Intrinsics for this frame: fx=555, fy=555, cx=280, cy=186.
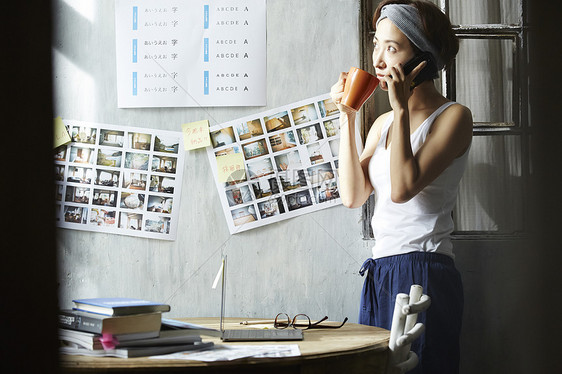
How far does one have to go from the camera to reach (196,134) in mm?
2125

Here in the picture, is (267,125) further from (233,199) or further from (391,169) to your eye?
(391,169)

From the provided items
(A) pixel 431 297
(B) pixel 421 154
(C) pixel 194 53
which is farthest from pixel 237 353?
(C) pixel 194 53

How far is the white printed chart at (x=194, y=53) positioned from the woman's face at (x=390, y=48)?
0.52 meters

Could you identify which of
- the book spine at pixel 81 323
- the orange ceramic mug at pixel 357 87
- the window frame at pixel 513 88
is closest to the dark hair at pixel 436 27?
the orange ceramic mug at pixel 357 87

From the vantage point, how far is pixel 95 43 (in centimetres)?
217

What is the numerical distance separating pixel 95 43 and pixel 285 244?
1.08 metres

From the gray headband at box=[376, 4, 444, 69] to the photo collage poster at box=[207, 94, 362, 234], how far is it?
0.47m

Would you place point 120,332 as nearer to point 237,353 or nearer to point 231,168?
point 237,353

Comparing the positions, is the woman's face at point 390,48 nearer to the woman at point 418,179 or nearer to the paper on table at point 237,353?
the woman at point 418,179

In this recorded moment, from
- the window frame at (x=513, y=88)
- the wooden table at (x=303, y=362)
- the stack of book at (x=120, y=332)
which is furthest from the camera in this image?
the window frame at (x=513, y=88)

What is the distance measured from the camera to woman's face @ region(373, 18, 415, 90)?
1.74 meters

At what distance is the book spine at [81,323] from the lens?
3.65 ft

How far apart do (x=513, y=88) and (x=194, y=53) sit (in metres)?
1.23

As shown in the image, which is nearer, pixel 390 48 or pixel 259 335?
pixel 259 335
